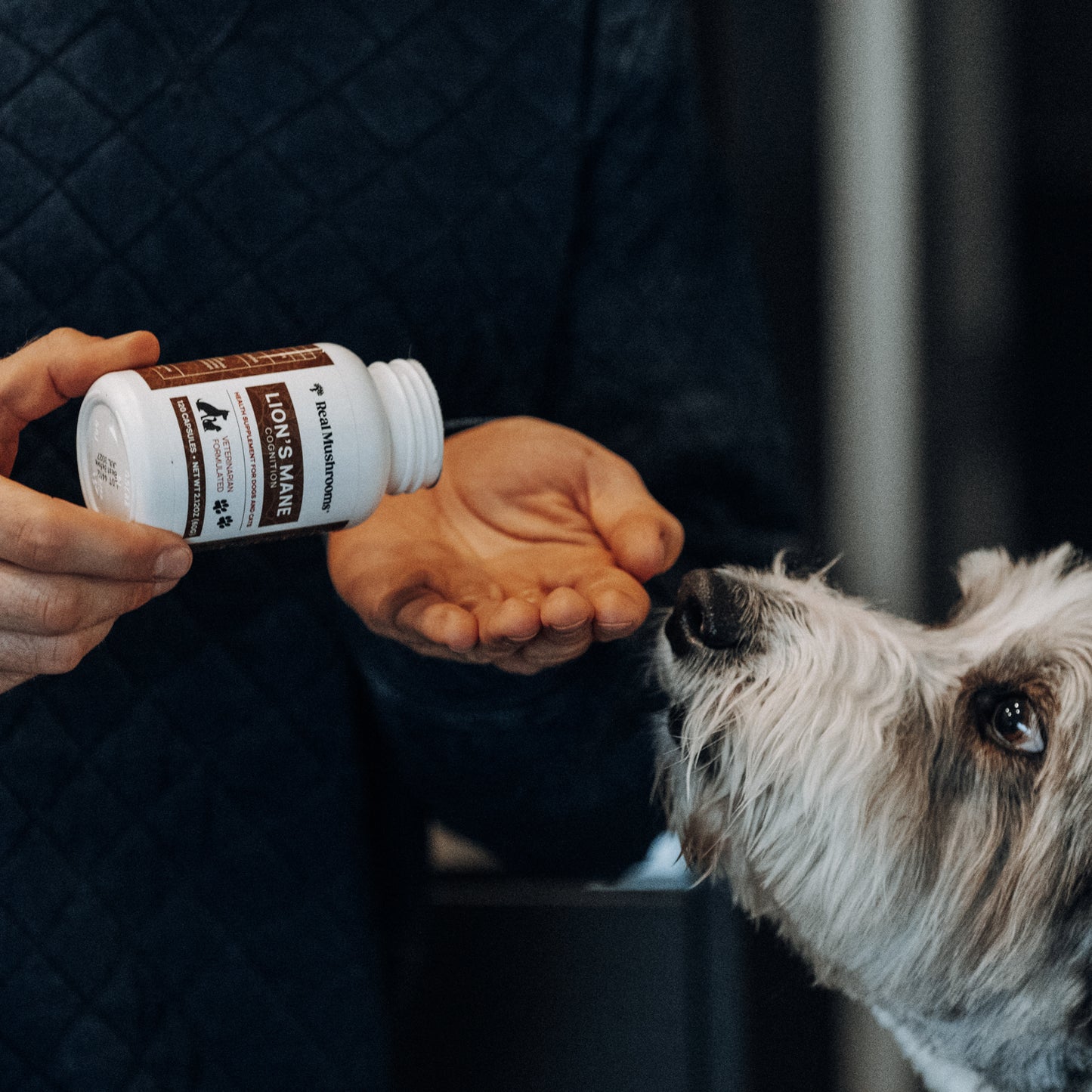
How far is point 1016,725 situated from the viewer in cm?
77

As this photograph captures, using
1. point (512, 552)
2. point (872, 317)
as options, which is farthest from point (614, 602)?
point (872, 317)

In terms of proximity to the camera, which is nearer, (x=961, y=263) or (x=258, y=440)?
(x=258, y=440)

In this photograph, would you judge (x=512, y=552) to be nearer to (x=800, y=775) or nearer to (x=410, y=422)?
(x=410, y=422)

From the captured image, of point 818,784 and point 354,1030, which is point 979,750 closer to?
point 818,784

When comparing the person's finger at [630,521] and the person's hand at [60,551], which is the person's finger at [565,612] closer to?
the person's finger at [630,521]

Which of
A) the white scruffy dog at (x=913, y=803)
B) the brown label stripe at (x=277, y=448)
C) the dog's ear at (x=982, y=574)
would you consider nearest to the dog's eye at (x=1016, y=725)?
the white scruffy dog at (x=913, y=803)

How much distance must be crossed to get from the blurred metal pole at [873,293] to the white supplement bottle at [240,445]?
109cm

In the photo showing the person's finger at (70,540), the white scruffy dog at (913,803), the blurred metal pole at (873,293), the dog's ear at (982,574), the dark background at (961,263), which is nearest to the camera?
the person's finger at (70,540)

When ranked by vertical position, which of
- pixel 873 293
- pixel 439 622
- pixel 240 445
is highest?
pixel 240 445

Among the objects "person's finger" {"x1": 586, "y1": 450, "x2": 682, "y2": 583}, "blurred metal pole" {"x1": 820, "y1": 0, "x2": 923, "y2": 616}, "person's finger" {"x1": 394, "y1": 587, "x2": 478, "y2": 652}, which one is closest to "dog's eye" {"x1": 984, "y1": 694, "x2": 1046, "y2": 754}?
"person's finger" {"x1": 586, "y1": 450, "x2": 682, "y2": 583}

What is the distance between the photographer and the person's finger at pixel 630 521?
641mm

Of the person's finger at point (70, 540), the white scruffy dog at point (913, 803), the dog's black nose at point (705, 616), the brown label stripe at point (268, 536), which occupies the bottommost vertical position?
the white scruffy dog at point (913, 803)

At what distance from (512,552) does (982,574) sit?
0.41 metres

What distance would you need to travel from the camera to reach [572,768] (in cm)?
84
